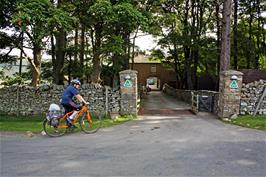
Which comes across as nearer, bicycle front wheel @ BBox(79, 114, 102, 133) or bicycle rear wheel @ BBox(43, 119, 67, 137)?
bicycle rear wheel @ BBox(43, 119, 67, 137)

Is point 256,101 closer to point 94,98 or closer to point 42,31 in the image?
point 94,98

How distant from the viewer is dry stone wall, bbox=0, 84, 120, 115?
16.6 metres

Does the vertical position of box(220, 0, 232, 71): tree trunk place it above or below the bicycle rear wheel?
above

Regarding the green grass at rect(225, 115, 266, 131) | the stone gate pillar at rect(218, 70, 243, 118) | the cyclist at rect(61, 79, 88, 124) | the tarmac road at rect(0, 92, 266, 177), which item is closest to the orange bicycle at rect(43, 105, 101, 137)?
the cyclist at rect(61, 79, 88, 124)

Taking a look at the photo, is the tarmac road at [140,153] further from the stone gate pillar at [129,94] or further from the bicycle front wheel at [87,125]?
the stone gate pillar at [129,94]

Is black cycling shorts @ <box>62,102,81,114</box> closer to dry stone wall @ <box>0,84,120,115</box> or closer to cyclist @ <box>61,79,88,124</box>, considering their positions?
cyclist @ <box>61,79,88,124</box>

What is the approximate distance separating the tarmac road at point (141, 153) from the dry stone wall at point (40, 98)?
525cm

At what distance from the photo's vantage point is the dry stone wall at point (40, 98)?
54.5 feet

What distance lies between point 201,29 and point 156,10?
8.56 meters

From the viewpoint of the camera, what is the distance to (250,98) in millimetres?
14984

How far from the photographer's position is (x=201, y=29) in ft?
104

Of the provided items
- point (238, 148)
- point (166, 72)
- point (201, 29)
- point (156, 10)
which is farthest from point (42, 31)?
point (166, 72)

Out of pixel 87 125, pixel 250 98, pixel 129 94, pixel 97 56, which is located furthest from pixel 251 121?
pixel 97 56

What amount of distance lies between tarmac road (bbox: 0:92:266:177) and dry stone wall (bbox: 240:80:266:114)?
12.2 ft
